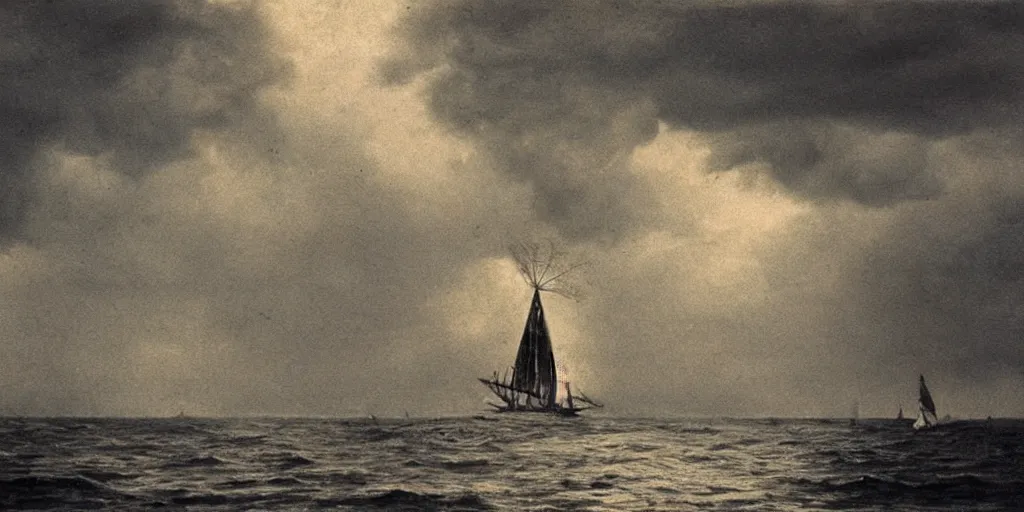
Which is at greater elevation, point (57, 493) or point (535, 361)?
point (535, 361)

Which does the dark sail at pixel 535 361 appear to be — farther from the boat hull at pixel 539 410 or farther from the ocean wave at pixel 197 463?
the ocean wave at pixel 197 463

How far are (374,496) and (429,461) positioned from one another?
Answer: 32.9 ft

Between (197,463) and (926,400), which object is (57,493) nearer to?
(197,463)

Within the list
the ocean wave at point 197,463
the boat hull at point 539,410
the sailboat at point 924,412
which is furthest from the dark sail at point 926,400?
the ocean wave at point 197,463

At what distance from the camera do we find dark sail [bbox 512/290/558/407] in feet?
333

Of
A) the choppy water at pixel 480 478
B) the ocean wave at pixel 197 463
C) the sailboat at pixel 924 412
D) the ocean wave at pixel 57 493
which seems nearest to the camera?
the ocean wave at pixel 57 493

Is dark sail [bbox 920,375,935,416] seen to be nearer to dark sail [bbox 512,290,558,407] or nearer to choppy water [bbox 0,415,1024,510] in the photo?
dark sail [bbox 512,290,558,407]

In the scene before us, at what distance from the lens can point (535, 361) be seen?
103 meters

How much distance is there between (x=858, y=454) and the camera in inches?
1583

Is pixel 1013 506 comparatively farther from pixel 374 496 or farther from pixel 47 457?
pixel 47 457

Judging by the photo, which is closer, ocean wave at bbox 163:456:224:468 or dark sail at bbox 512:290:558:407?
ocean wave at bbox 163:456:224:468

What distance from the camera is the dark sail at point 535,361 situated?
333 ft

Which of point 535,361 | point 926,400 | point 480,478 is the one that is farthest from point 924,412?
point 480,478

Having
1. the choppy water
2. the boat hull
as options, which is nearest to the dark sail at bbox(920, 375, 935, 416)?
the boat hull
